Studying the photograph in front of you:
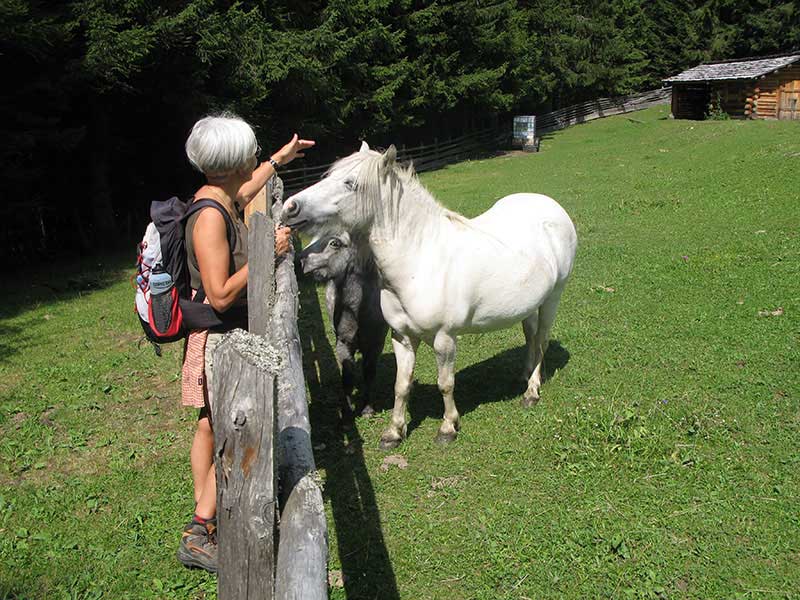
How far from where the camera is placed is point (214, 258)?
2.83 m

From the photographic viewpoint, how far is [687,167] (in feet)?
56.1

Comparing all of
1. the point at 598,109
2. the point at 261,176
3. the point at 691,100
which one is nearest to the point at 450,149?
the point at 691,100

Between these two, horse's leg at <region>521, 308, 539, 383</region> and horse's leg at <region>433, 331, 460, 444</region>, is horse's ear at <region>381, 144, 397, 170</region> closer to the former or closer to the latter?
horse's leg at <region>433, 331, 460, 444</region>

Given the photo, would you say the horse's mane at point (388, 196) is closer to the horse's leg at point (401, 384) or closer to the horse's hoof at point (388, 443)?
the horse's leg at point (401, 384)

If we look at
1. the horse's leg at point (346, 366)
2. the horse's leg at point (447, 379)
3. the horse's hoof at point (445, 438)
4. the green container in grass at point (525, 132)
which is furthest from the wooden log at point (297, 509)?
the green container in grass at point (525, 132)

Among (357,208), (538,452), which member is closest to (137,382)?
(357,208)

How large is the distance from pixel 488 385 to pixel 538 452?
4.58 feet


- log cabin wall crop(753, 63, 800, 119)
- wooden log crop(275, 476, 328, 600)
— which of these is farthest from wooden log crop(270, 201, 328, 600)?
log cabin wall crop(753, 63, 800, 119)

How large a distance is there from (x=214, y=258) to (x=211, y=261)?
0.06ft

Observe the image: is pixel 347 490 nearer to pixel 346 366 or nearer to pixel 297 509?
pixel 346 366

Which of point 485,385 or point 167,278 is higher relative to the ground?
point 167,278

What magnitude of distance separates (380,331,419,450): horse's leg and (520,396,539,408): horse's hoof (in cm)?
116

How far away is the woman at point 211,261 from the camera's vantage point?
2.84m

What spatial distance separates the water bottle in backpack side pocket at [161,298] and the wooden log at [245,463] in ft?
4.27
